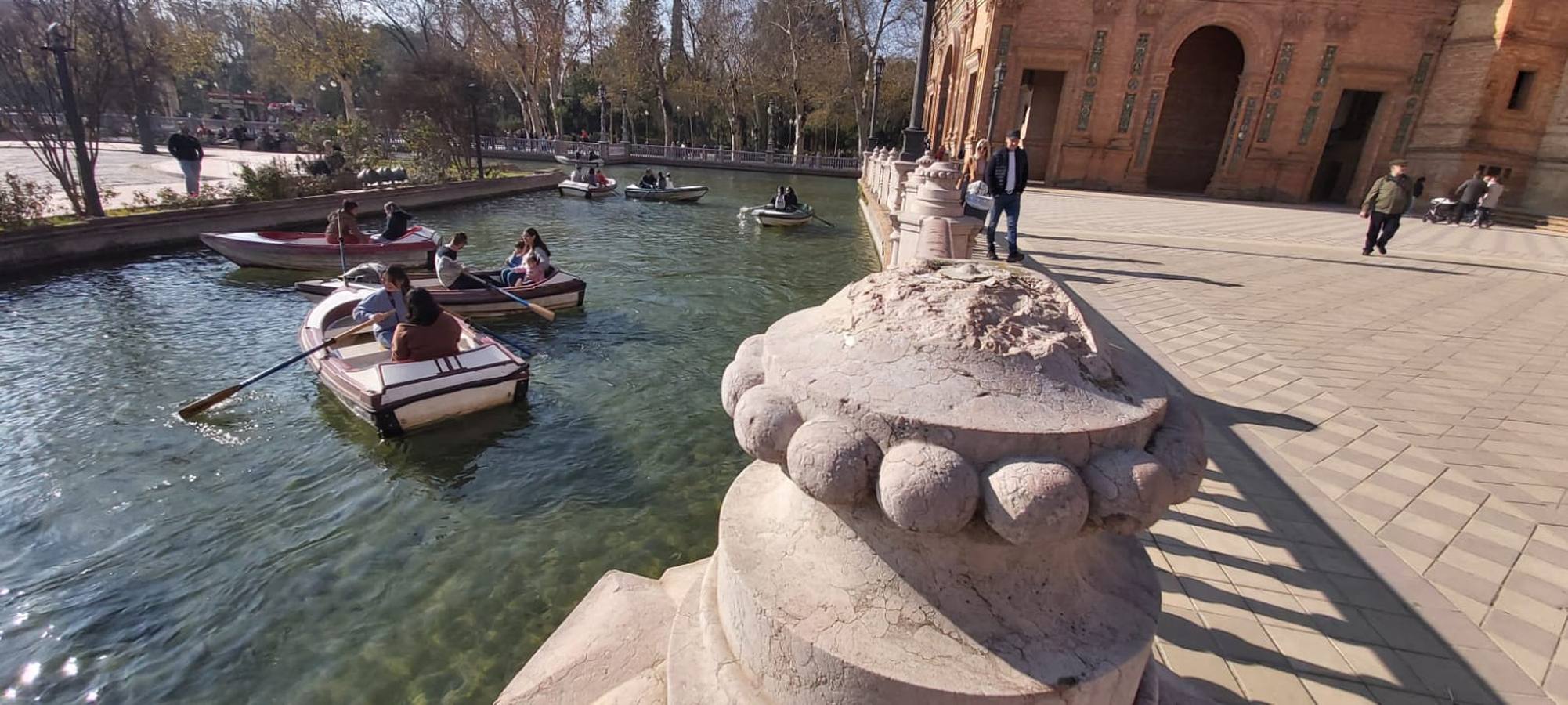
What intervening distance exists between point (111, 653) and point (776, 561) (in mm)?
4846

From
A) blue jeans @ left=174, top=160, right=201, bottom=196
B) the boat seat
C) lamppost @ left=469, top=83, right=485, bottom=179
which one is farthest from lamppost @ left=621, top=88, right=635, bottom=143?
the boat seat

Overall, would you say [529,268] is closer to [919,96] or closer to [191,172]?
[919,96]

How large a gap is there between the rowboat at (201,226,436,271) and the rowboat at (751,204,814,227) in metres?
9.27

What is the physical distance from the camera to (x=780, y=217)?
19266mm

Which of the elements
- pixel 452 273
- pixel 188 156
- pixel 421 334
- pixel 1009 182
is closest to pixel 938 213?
pixel 1009 182

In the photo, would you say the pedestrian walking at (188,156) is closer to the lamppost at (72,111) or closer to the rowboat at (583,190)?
the lamppost at (72,111)

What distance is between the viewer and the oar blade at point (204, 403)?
6.52 meters

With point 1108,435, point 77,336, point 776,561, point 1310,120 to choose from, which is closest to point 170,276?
point 77,336

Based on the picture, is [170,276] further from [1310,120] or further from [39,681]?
[1310,120]

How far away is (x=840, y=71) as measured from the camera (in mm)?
39781

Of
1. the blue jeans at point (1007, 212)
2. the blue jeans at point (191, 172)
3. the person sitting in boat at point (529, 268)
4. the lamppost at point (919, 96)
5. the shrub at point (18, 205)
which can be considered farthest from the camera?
the blue jeans at point (191, 172)

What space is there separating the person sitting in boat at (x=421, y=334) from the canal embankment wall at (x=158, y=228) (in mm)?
10608

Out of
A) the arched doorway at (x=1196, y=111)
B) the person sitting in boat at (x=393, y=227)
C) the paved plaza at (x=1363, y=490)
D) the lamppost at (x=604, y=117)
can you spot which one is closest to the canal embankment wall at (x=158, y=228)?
the person sitting in boat at (x=393, y=227)

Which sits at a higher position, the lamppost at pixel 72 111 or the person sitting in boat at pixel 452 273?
the lamppost at pixel 72 111
